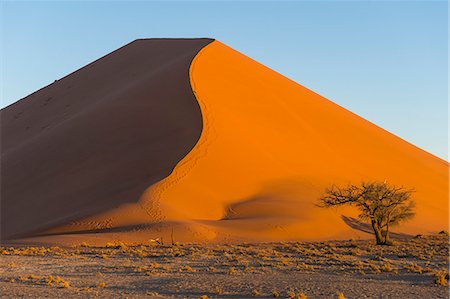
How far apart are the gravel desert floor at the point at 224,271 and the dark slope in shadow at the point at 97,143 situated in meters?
7.91

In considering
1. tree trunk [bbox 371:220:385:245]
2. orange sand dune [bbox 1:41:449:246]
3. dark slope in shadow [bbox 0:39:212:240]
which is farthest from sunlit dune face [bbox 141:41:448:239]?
tree trunk [bbox 371:220:385:245]

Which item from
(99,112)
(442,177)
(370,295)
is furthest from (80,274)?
(442,177)

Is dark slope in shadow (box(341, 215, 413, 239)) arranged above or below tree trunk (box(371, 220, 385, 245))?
above

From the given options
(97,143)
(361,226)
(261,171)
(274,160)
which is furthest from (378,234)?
(97,143)

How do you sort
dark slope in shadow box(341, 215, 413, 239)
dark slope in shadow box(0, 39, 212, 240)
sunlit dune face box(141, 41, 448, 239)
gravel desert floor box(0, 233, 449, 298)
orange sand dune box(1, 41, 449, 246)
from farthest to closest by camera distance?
dark slope in shadow box(0, 39, 212, 240), dark slope in shadow box(341, 215, 413, 239), sunlit dune face box(141, 41, 448, 239), orange sand dune box(1, 41, 449, 246), gravel desert floor box(0, 233, 449, 298)

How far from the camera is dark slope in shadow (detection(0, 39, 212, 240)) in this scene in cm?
3475

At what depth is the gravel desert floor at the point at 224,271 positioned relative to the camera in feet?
48.2

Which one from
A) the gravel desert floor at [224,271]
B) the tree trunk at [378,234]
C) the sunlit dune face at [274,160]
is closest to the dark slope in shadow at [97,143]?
the sunlit dune face at [274,160]

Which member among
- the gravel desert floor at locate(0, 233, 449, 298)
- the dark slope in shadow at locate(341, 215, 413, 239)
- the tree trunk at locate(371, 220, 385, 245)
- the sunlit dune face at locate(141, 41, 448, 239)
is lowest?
the gravel desert floor at locate(0, 233, 449, 298)

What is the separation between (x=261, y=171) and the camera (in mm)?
38625

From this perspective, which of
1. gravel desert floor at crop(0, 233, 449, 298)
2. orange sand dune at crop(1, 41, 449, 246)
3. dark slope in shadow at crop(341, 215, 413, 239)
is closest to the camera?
gravel desert floor at crop(0, 233, 449, 298)

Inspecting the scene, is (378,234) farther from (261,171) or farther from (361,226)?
(261,171)

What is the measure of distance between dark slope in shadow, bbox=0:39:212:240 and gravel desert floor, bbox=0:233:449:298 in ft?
26.0

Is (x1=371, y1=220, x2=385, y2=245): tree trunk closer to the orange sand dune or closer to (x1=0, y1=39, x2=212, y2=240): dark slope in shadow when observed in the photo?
the orange sand dune
